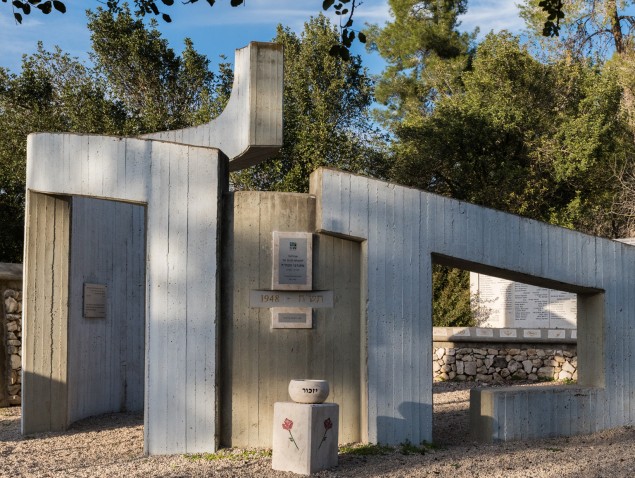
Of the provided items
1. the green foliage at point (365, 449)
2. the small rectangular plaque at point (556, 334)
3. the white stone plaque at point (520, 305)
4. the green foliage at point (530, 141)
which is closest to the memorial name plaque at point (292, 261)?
the green foliage at point (365, 449)

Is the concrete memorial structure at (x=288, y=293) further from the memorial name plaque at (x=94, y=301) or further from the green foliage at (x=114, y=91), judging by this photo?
the green foliage at (x=114, y=91)

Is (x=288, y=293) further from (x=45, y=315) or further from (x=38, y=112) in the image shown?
(x=38, y=112)

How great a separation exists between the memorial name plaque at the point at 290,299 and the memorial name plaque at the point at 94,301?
290cm

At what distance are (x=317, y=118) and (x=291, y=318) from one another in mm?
18252

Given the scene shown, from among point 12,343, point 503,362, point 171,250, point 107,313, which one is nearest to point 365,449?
point 171,250

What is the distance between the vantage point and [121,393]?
11227 millimetres

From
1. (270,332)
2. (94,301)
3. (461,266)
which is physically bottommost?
(270,332)

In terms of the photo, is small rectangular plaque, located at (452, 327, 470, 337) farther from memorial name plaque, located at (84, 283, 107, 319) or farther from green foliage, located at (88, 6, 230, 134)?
green foliage, located at (88, 6, 230, 134)

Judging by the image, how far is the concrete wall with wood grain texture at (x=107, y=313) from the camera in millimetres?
9914

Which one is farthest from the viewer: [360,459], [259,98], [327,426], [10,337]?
[10,337]

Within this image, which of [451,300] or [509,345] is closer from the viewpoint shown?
[509,345]

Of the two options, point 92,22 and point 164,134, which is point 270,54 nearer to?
point 164,134

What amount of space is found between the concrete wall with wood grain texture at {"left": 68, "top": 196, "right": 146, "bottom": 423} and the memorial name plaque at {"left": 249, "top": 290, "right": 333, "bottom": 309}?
258 centimetres

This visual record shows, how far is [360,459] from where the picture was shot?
301 inches
